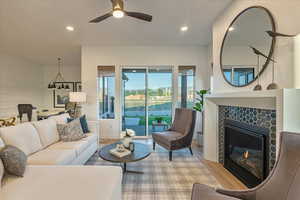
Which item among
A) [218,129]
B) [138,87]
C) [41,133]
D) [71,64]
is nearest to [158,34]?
[138,87]

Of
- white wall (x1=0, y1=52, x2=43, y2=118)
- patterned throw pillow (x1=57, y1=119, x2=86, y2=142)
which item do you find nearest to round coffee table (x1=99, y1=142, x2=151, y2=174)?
patterned throw pillow (x1=57, y1=119, x2=86, y2=142)

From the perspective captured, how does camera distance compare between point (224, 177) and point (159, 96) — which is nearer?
point (224, 177)

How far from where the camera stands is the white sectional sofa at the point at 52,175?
1.31m

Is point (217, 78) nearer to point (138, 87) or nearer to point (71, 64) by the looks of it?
point (138, 87)

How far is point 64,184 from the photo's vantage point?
144 centimetres

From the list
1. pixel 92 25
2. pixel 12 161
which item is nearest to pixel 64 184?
pixel 12 161

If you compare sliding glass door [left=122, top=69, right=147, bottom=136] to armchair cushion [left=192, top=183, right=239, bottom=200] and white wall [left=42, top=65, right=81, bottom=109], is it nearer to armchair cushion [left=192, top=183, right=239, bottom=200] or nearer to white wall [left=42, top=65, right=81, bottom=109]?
white wall [left=42, top=65, right=81, bottom=109]

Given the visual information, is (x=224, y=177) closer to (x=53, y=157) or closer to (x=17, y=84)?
(x=53, y=157)

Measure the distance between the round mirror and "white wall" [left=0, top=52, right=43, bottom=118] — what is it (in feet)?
23.0

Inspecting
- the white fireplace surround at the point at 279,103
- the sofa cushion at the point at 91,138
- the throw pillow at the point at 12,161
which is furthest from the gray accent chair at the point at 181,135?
the throw pillow at the point at 12,161

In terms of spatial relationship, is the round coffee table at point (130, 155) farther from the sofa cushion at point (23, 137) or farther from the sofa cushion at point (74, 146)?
the sofa cushion at point (23, 137)

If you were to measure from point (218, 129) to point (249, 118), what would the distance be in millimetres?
967

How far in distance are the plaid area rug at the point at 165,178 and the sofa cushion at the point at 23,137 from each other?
3.50 ft

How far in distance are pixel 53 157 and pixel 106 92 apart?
3097 millimetres
